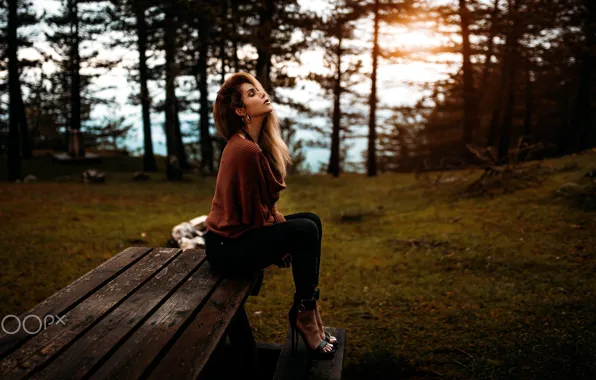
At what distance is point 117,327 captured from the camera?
197 centimetres

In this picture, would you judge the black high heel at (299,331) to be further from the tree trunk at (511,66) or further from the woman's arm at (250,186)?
the tree trunk at (511,66)

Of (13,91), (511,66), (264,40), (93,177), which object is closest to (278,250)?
(264,40)

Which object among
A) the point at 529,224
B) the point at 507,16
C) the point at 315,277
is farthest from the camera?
the point at 507,16

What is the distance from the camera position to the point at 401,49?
19.8 m

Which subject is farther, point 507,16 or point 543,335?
point 507,16

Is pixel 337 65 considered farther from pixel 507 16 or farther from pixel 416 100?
pixel 507 16

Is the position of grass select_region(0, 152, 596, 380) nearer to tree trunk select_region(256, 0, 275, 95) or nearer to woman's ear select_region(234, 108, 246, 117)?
woman's ear select_region(234, 108, 246, 117)

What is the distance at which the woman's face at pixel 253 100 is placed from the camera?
296 centimetres

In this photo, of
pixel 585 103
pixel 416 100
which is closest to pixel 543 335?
pixel 585 103

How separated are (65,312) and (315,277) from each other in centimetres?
141

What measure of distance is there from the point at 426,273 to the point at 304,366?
352cm

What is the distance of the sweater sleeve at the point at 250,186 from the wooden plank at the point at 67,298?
944mm

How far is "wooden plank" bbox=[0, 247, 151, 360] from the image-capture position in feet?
5.99

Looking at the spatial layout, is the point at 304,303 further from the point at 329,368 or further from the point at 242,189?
the point at 242,189
